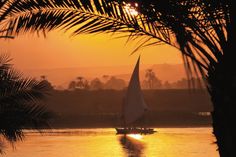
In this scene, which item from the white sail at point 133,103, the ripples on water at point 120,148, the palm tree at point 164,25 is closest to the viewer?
the palm tree at point 164,25

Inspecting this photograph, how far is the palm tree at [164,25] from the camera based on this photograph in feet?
24.4

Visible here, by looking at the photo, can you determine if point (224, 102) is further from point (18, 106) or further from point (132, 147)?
point (132, 147)

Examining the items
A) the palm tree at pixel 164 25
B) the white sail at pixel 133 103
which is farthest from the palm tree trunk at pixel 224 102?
the white sail at pixel 133 103

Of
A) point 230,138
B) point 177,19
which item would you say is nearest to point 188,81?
point 177,19

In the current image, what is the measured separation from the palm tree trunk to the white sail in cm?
7474

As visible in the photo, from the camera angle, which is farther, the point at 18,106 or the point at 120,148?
the point at 120,148

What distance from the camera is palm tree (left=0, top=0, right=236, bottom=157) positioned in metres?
7.45

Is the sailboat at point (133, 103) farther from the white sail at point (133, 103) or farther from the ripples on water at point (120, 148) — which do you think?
the ripples on water at point (120, 148)

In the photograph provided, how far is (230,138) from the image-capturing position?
26.9 feet

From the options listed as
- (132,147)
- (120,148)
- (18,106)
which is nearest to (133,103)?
(132,147)

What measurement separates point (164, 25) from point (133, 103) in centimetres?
7940

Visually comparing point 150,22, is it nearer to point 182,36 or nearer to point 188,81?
point 182,36

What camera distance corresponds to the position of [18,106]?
12820 mm

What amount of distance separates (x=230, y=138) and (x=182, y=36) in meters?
2.36
